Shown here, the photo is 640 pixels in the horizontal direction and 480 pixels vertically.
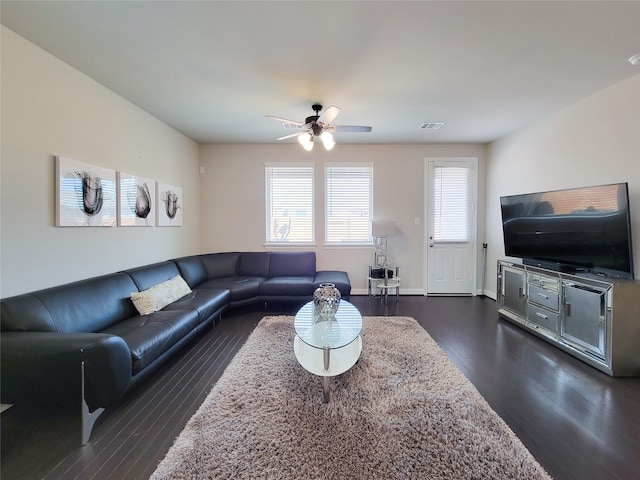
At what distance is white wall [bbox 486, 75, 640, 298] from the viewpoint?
2.42 metres

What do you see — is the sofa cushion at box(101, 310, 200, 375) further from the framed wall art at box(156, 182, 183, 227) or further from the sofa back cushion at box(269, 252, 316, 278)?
the sofa back cushion at box(269, 252, 316, 278)

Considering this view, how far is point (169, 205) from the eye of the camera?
3.71 metres

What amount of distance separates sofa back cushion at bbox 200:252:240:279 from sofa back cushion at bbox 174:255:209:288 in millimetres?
92

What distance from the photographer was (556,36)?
73.9 inches

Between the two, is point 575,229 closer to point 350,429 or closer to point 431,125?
point 431,125

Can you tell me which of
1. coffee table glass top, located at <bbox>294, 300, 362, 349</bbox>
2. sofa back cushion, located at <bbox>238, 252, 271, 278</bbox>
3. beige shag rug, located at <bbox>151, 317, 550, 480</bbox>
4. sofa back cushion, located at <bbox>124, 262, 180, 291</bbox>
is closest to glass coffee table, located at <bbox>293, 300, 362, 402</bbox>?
coffee table glass top, located at <bbox>294, 300, 362, 349</bbox>

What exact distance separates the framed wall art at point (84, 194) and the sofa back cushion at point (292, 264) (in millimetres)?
2330

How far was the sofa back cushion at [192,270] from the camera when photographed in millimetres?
3607


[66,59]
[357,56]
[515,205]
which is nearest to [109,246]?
[66,59]

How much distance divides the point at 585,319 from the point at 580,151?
76.6 inches

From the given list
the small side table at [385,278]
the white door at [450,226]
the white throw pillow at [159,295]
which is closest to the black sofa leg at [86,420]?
the white throw pillow at [159,295]

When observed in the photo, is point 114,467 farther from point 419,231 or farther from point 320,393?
point 419,231

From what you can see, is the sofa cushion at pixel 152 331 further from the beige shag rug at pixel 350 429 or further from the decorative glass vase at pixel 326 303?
the decorative glass vase at pixel 326 303

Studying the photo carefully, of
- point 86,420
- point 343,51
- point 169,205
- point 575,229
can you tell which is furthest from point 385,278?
point 86,420
